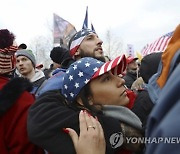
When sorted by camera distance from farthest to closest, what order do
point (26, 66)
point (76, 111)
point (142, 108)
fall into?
point (26, 66) < point (142, 108) < point (76, 111)

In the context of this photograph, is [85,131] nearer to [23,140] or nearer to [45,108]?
[45,108]

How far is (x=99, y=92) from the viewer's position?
1.79 meters

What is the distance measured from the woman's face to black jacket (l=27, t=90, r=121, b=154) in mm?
181

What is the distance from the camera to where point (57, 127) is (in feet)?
5.11

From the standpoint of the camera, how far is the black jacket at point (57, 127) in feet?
5.05

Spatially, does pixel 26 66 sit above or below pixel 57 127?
below

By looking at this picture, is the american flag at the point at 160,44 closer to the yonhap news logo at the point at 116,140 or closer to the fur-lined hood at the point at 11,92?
the fur-lined hood at the point at 11,92

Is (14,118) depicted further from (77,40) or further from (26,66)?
(26,66)

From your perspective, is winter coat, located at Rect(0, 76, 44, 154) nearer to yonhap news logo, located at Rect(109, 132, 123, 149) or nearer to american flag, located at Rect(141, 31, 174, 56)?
yonhap news logo, located at Rect(109, 132, 123, 149)

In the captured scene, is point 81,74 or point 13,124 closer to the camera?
point 81,74

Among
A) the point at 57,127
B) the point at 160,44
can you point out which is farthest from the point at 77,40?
the point at 160,44

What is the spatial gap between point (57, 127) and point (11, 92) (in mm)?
535

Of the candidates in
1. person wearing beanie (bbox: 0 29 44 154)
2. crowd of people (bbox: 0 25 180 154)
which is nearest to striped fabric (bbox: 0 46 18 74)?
crowd of people (bbox: 0 25 180 154)

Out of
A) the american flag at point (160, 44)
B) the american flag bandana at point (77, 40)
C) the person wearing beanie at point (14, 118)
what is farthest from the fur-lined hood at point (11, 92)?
the american flag at point (160, 44)
